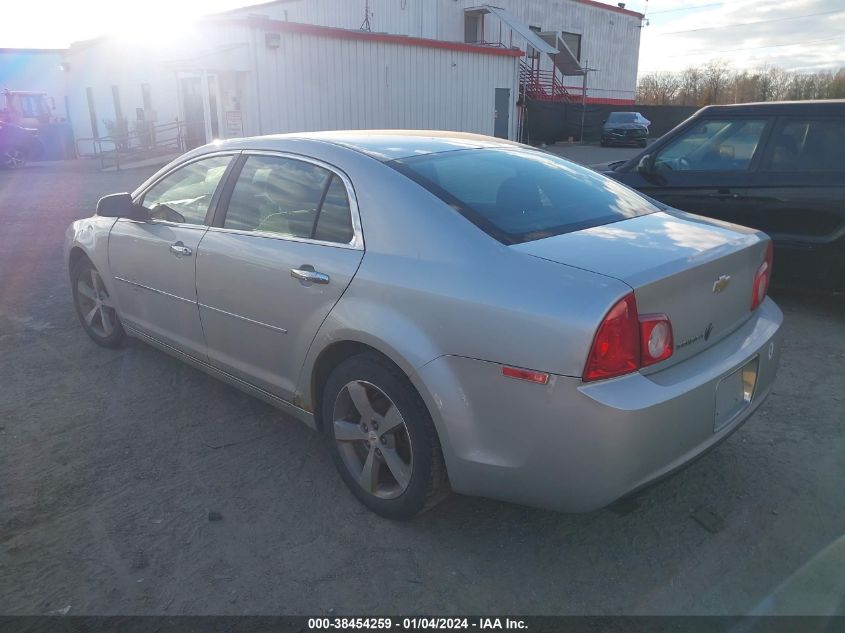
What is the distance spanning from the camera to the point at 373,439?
9.37ft

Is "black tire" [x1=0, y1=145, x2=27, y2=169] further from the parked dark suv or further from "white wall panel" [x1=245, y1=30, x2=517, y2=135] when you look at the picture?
the parked dark suv

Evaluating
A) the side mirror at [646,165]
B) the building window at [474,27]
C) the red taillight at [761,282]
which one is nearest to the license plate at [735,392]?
the red taillight at [761,282]

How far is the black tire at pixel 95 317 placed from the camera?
4.77m

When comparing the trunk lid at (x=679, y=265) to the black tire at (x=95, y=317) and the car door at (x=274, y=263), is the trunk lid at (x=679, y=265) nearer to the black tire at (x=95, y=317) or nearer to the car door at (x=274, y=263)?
the car door at (x=274, y=263)

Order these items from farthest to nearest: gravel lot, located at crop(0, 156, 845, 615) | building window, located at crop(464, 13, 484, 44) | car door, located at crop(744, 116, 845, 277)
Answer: building window, located at crop(464, 13, 484, 44), car door, located at crop(744, 116, 845, 277), gravel lot, located at crop(0, 156, 845, 615)

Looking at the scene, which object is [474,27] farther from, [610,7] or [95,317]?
[95,317]

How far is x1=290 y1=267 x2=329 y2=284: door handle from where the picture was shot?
290 centimetres

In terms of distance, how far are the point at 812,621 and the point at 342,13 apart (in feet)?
108

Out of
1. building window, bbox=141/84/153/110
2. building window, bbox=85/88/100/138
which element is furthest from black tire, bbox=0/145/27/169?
building window, bbox=85/88/100/138

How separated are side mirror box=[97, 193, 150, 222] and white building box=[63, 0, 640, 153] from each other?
42.6 feet

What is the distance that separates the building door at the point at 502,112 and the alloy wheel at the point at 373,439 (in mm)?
21462

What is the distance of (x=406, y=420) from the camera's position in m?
2.65

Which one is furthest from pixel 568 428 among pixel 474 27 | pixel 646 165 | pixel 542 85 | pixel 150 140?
pixel 542 85

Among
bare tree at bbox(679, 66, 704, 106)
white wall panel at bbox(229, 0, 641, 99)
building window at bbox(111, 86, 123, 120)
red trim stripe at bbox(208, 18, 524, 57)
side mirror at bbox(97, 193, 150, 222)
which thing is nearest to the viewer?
side mirror at bbox(97, 193, 150, 222)
